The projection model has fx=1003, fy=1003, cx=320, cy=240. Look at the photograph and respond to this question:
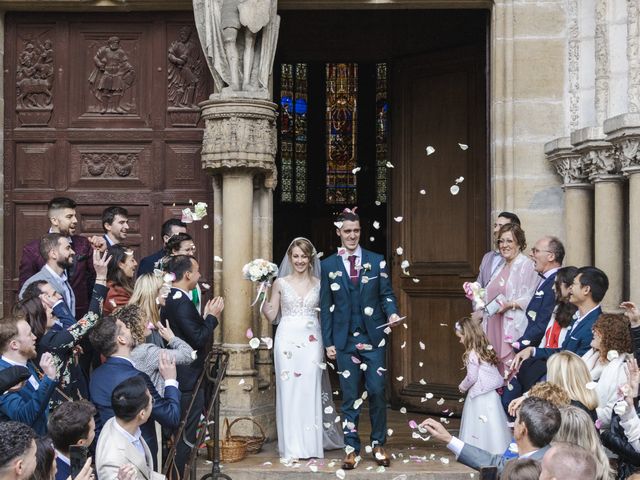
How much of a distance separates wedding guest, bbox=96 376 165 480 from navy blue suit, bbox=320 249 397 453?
2892 mm

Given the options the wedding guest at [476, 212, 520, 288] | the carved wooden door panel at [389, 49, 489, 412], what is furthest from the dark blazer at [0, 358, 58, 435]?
the carved wooden door panel at [389, 49, 489, 412]

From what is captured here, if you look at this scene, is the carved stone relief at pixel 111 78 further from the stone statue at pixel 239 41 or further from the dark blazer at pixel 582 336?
the dark blazer at pixel 582 336

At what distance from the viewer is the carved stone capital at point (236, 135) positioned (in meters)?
7.84

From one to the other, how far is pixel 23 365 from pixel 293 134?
42.3 feet

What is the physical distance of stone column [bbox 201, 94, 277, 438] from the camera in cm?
786

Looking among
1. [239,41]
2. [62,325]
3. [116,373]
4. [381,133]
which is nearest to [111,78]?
[239,41]

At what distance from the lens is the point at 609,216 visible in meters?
7.36

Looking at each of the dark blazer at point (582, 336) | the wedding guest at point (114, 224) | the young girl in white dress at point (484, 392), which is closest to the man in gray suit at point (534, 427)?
the dark blazer at point (582, 336)

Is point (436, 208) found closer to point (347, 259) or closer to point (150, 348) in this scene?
point (347, 259)

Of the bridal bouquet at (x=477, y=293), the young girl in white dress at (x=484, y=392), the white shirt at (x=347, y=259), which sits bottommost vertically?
the young girl in white dress at (x=484, y=392)

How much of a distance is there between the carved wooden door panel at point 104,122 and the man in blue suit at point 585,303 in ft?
11.3

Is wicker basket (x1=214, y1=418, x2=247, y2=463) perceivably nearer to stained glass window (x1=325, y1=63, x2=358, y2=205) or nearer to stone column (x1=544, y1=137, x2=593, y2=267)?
stone column (x1=544, y1=137, x2=593, y2=267)

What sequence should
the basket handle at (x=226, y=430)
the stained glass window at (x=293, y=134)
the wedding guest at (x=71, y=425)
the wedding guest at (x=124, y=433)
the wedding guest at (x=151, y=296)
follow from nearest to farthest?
the wedding guest at (x=71, y=425) < the wedding guest at (x=124, y=433) < the wedding guest at (x=151, y=296) < the basket handle at (x=226, y=430) < the stained glass window at (x=293, y=134)

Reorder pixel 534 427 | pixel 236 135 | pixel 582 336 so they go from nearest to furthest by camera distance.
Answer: pixel 534 427 → pixel 582 336 → pixel 236 135
